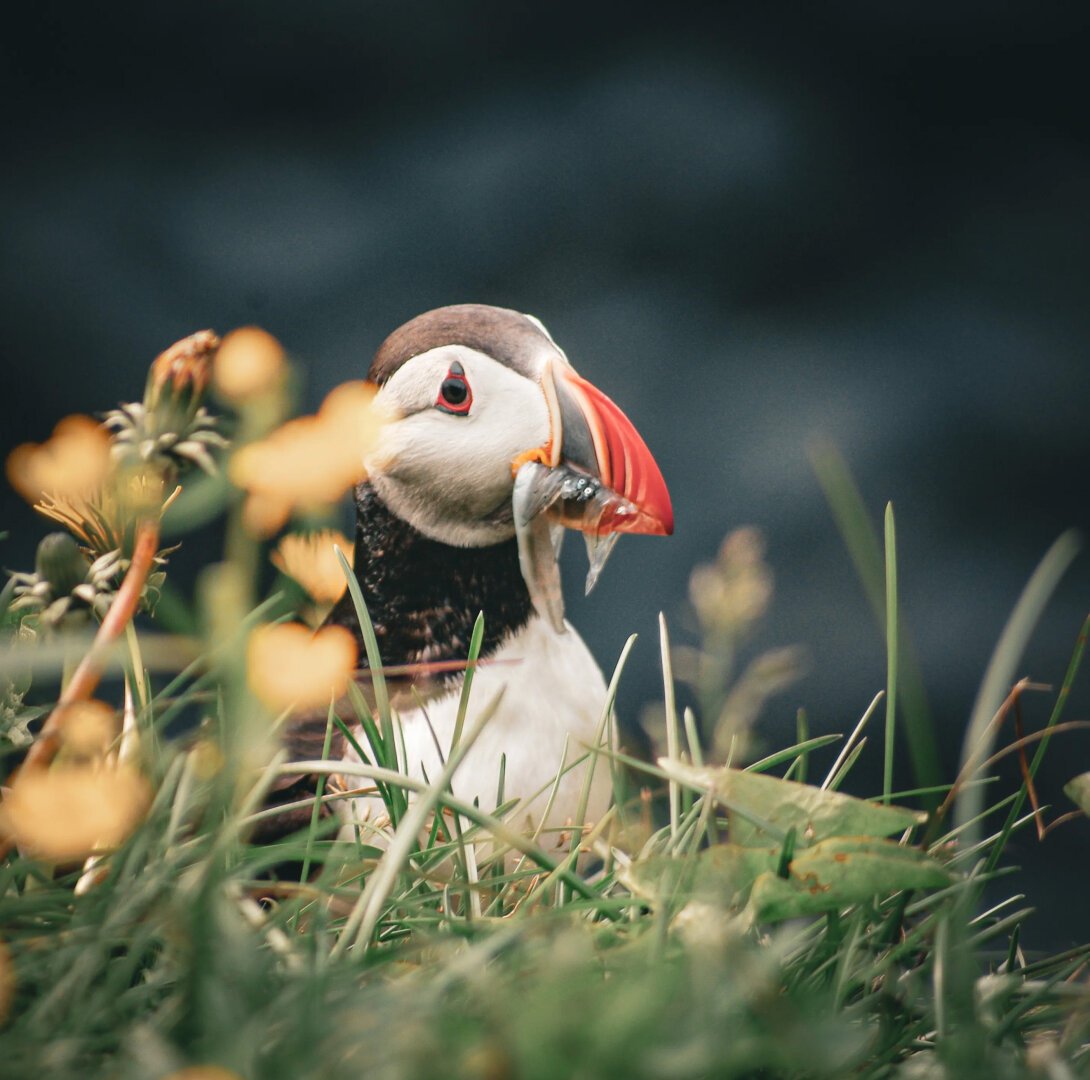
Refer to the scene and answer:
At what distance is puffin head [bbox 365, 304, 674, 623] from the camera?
722 millimetres

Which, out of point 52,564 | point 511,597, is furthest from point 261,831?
point 52,564

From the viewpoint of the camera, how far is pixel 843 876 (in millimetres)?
323

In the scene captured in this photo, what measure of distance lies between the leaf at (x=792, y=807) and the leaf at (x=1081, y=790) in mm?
57

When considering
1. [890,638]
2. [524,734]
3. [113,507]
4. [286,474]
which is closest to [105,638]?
[113,507]

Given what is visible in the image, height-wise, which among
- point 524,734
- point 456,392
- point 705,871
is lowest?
point 524,734

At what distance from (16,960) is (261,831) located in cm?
36

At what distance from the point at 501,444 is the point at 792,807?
44cm

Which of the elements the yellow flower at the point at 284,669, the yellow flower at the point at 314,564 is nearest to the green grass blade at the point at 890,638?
the yellow flower at the point at 284,669

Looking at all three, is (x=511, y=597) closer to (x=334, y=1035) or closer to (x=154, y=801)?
(x=154, y=801)

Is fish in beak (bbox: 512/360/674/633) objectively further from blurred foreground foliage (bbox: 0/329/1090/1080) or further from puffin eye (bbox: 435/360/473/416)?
blurred foreground foliage (bbox: 0/329/1090/1080)

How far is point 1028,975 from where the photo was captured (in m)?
0.42

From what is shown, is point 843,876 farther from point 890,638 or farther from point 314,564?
point 314,564

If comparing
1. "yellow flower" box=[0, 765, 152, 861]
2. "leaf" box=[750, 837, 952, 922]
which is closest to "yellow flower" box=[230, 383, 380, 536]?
"yellow flower" box=[0, 765, 152, 861]

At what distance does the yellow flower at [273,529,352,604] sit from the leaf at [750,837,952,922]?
367 millimetres
